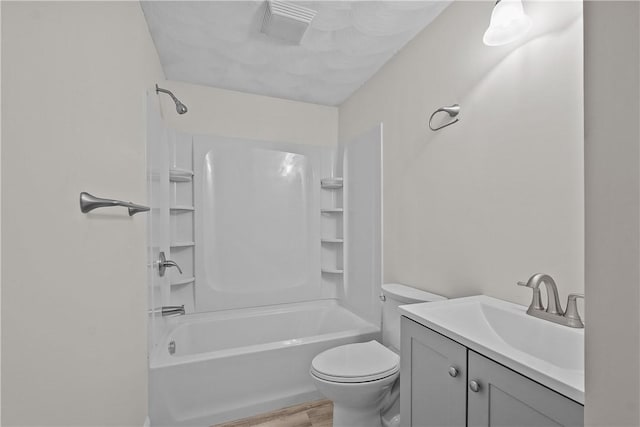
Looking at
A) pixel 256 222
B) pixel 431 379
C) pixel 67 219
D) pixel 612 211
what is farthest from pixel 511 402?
pixel 256 222

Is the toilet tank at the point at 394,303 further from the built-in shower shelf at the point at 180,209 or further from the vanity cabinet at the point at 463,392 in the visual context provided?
the built-in shower shelf at the point at 180,209

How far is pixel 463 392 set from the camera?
100cm

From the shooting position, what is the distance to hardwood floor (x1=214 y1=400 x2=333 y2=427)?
6.14 feet

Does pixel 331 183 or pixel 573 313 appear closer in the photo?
pixel 573 313

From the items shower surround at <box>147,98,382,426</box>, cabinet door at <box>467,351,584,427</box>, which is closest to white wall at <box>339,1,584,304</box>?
shower surround at <box>147,98,382,426</box>

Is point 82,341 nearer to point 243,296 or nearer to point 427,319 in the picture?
point 427,319

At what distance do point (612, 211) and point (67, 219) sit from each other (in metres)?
1.23

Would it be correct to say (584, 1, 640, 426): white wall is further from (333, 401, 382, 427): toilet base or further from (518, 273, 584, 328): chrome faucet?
(333, 401, 382, 427): toilet base

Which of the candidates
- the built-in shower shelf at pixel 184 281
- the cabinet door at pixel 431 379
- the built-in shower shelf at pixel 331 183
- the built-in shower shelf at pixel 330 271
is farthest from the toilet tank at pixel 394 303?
the built-in shower shelf at pixel 184 281

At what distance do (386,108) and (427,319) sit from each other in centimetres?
168

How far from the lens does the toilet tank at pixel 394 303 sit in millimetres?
1795

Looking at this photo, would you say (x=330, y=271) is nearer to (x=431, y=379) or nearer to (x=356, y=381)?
(x=356, y=381)

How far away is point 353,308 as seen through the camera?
2.75 meters

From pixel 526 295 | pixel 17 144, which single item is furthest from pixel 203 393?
pixel 526 295
